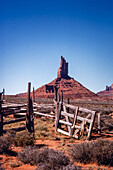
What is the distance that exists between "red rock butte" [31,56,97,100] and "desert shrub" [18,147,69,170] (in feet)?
306

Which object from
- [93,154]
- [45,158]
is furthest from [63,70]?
[45,158]

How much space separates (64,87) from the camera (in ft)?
381

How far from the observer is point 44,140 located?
739cm

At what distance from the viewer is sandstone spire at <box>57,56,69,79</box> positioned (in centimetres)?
12700

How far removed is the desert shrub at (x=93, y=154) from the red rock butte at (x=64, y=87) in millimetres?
92899

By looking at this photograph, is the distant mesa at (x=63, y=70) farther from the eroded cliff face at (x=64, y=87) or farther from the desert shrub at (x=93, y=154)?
the desert shrub at (x=93, y=154)

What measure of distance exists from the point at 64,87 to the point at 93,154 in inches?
4405

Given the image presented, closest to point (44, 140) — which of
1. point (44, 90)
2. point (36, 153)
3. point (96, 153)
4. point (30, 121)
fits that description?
point (30, 121)

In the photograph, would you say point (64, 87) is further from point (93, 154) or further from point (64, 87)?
point (93, 154)

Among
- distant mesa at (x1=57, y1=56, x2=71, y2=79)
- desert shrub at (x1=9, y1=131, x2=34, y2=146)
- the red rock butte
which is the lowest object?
desert shrub at (x1=9, y1=131, x2=34, y2=146)

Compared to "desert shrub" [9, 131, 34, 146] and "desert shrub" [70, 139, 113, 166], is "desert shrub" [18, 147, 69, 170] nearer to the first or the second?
"desert shrub" [70, 139, 113, 166]

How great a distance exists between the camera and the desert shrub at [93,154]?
13.9ft

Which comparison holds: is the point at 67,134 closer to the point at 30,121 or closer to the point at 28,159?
the point at 30,121

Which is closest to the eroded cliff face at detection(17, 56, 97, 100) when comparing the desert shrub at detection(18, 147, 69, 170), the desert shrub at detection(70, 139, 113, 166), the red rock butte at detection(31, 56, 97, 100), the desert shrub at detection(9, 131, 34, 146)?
the red rock butte at detection(31, 56, 97, 100)
